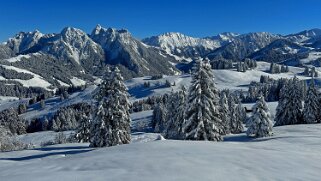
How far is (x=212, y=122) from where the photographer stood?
43.0 metres

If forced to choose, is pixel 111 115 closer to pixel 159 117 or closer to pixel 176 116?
pixel 176 116

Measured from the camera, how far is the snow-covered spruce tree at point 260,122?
184ft

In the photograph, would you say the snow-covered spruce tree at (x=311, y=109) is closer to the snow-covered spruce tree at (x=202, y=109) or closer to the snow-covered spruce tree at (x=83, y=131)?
the snow-covered spruce tree at (x=202, y=109)

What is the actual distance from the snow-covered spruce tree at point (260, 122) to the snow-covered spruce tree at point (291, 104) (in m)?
15.0

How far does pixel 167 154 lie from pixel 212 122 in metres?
24.6

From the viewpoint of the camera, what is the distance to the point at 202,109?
43.3 metres

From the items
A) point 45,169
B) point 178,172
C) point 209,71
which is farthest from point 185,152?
point 209,71

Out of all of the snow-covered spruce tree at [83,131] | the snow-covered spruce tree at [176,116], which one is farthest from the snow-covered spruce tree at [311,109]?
the snow-covered spruce tree at [83,131]

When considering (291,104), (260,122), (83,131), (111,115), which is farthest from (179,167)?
(83,131)

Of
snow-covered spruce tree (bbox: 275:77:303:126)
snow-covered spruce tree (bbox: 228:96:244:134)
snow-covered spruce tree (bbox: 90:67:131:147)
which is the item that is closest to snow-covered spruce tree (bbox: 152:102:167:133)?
snow-covered spruce tree (bbox: 228:96:244:134)

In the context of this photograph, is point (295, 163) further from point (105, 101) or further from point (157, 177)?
point (105, 101)

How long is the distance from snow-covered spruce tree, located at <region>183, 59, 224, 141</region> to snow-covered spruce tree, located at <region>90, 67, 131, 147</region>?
25.2 feet

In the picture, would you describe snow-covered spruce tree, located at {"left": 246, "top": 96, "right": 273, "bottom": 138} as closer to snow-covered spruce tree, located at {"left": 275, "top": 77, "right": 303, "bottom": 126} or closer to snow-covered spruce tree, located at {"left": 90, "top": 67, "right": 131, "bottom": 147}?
snow-covered spruce tree, located at {"left": 275, "top": 77, "right": 303, "bottom": 126}

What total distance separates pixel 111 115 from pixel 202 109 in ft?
35.2
